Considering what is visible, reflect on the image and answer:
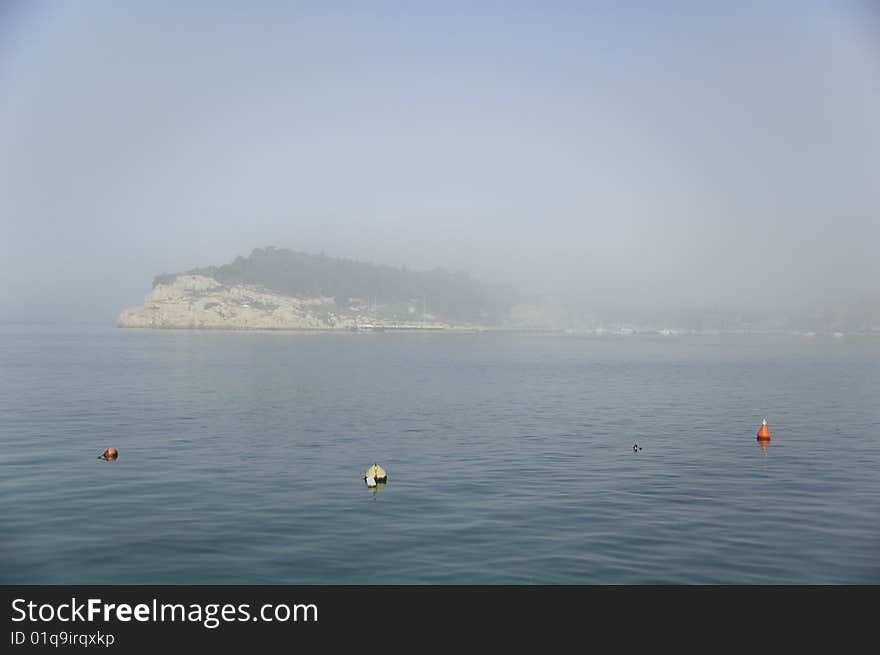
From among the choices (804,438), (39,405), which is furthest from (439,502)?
(39,405)

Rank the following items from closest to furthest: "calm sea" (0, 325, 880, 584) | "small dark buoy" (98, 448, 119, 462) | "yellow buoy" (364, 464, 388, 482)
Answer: "calm sea" (0, 325, 880, 584), "yellow buoy" (364, 464, 388, 482), "small dark buoy" (98, 448, 119, 462)

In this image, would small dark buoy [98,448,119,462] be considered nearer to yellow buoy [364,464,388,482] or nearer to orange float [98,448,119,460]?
orange float [98,448,119,460]

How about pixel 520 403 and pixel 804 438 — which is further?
pixel 520 403

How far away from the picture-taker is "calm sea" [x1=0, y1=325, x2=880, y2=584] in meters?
29.0

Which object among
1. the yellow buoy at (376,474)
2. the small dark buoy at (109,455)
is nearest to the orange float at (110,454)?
the small dark buoy at (109,455)

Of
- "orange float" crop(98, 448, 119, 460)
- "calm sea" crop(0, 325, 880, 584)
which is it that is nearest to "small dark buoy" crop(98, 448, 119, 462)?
"orange float" crop(98, 448, 119, 460)

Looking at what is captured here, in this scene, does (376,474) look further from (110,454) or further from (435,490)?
(110,454)

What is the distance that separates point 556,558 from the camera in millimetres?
29609

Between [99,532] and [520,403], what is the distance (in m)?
60.5
